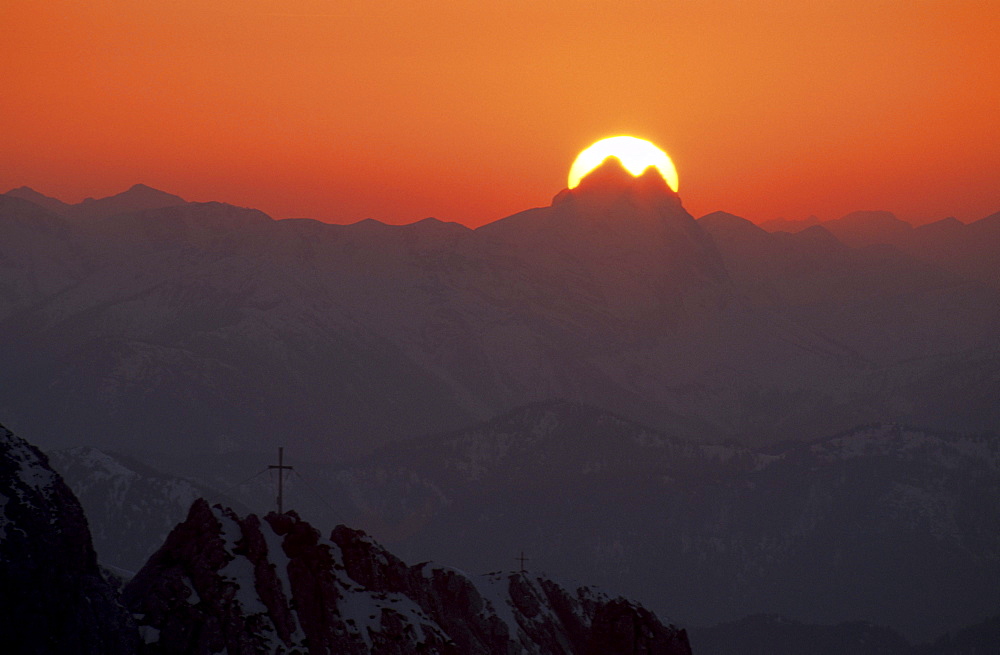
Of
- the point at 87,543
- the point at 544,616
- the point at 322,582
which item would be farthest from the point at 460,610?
the point at 87,543

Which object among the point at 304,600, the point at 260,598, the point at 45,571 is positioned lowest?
the point at 45,571

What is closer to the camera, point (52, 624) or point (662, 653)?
point (52, 624)

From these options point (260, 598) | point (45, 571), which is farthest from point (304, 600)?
point (45, 571)

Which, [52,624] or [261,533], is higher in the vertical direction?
[261,533]

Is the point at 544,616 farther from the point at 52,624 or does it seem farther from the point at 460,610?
the point at 52,624

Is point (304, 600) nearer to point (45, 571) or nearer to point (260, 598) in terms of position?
point (260, 598)
